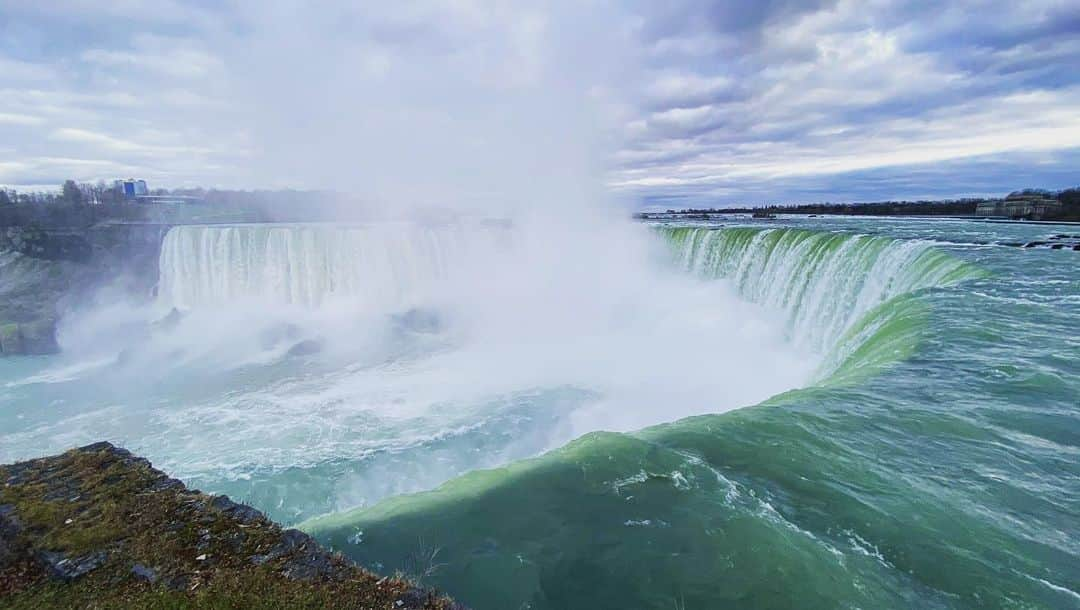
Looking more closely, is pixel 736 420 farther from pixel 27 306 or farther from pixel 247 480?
pixel 27 306

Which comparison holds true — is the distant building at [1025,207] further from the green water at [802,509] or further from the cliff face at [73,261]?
the cliff face at [73,261]

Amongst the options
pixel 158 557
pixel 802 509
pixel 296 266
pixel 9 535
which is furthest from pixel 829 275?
pixel 296 266

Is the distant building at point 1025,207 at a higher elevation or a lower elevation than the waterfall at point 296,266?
higher

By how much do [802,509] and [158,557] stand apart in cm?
449

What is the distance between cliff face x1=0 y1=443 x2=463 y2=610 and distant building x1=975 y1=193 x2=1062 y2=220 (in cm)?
4956

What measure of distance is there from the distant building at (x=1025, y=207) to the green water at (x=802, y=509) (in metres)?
41.7

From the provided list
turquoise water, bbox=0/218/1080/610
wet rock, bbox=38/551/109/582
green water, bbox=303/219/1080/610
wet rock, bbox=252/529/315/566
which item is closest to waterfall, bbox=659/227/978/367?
turquoise water, bbox=0/218/1080/610

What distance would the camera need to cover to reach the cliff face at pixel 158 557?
263 cm

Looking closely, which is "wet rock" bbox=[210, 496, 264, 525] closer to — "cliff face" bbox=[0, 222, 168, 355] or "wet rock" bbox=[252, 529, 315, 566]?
"wet rock" bbox=[252, 529, 315, 566]


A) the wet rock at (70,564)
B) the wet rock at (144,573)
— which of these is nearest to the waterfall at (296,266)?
the wet rock at (70,564)

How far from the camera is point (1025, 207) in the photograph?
39.4 meters

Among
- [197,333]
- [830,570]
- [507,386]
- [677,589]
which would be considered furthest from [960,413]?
[197,333]

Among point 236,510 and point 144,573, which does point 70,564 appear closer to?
point 144,573

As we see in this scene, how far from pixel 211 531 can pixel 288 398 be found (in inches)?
447
